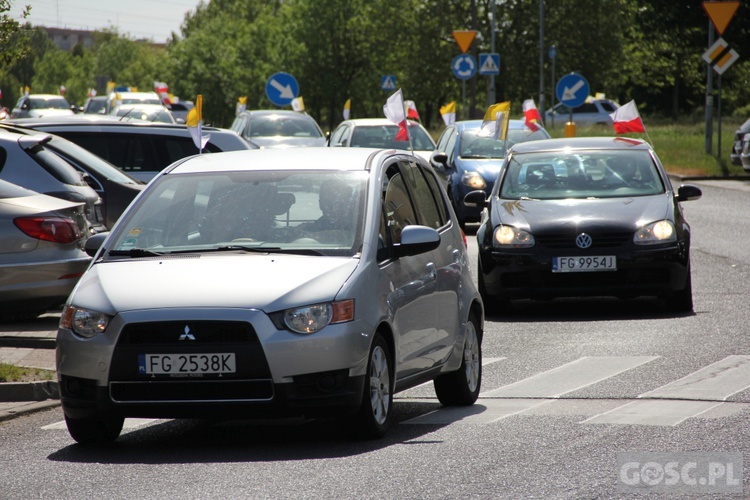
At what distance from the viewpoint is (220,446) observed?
7656 mm

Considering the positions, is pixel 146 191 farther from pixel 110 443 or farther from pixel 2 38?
pixel 2 38

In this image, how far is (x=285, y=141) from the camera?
31141 mm

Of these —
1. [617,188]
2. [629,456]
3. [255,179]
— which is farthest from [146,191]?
[617,188]

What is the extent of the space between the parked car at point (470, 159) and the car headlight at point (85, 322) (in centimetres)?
1458

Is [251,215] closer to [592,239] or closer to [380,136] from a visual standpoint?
[592,239]

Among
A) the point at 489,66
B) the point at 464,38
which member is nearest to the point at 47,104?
the point at 489,66

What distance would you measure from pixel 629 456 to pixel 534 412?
63.1 inches

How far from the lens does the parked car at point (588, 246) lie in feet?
43.5

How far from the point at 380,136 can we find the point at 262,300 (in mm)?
20866

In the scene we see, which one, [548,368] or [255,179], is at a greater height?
[255,179]

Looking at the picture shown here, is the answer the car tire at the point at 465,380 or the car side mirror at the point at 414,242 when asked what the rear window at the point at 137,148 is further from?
the car side mirror at the point at 414,242

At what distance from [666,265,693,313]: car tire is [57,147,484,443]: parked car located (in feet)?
16.6

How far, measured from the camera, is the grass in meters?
9.58

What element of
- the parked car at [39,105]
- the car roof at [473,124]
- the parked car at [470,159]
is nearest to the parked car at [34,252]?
the parked car at [470,159]
